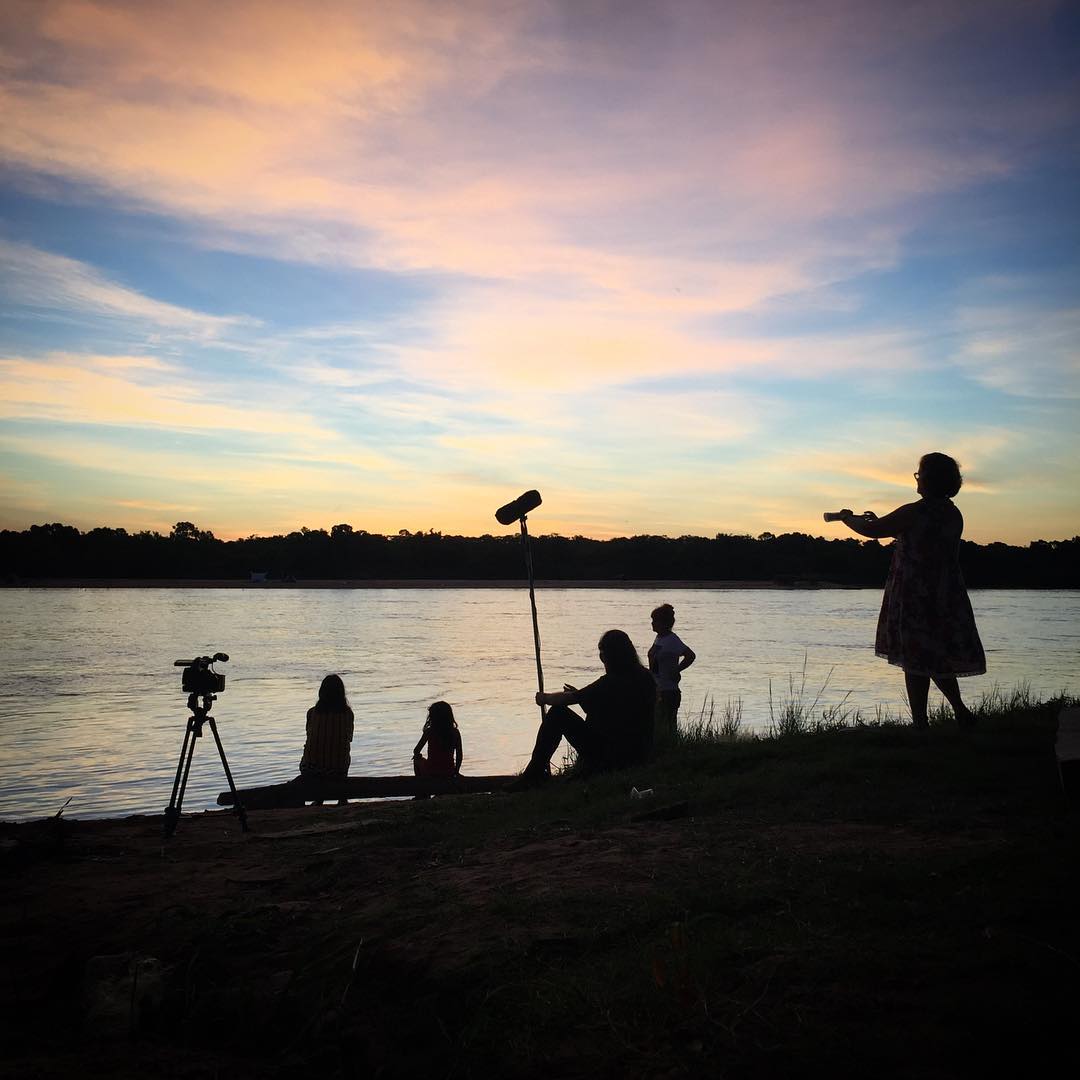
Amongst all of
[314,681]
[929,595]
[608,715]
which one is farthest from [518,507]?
[314,681]

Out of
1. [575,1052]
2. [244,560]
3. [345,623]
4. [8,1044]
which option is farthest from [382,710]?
[244,560]

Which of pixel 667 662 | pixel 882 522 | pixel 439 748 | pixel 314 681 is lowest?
pixel 314 681

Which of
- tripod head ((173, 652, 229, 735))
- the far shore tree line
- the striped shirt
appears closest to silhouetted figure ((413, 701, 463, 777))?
the striped shirt

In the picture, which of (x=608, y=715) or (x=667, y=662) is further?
(x=667, y=662)

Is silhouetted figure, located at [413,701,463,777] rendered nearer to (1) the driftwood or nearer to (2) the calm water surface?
(1) the driftwood

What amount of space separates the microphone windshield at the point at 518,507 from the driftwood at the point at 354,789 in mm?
2915

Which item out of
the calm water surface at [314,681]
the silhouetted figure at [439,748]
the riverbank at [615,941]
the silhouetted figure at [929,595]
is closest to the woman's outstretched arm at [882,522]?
the silhouetted figure at [929,595]

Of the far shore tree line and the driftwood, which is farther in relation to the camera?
the far shore tree line

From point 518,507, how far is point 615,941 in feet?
20.6

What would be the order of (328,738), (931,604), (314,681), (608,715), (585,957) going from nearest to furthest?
(585,957)
(931,604)
(608,715)
(328,738)
(314,681)

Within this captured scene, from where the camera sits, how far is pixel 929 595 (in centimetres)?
730

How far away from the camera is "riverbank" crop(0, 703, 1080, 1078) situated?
10.0 ft

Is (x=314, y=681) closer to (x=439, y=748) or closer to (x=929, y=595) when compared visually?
(x=439, y=748)

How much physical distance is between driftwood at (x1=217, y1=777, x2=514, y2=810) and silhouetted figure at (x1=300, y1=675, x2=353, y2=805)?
0.53ft
